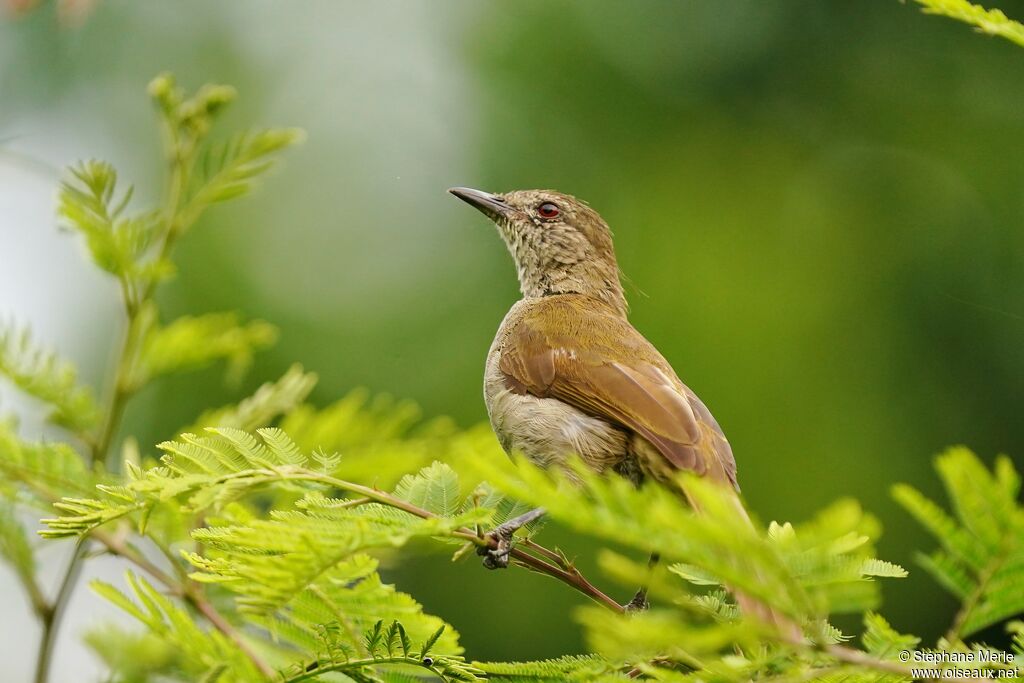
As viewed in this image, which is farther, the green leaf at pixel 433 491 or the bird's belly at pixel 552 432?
the bird's belly at pixel 552 432

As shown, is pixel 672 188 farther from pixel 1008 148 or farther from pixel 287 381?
pixel 287 381

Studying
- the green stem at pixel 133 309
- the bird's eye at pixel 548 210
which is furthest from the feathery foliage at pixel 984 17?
the bird's eye at pixel 548 210

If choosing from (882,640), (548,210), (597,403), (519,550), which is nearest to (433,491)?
(519,550)

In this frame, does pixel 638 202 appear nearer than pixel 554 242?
No

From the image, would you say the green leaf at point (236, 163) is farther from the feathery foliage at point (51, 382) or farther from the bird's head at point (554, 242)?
the bird's head at point (554, 242)

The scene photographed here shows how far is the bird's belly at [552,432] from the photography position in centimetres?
378

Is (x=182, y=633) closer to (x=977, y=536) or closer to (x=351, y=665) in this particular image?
(x=351, y=665)

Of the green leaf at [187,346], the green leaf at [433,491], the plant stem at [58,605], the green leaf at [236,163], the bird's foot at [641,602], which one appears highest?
the green leaf at [236,163]

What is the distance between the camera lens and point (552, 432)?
12.8 ft

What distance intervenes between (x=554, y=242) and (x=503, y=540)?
2823mm

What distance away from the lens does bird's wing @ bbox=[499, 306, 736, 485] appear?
11.6 feet

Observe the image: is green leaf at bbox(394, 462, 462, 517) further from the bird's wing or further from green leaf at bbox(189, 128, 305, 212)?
green leaf at bbox(189, 128, 305, 212)

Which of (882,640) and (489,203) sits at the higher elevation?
(489,203)

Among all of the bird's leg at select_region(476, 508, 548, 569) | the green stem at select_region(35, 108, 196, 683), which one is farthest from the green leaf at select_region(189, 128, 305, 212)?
the bird's leg at select_region(476, 508, 548, 569)
